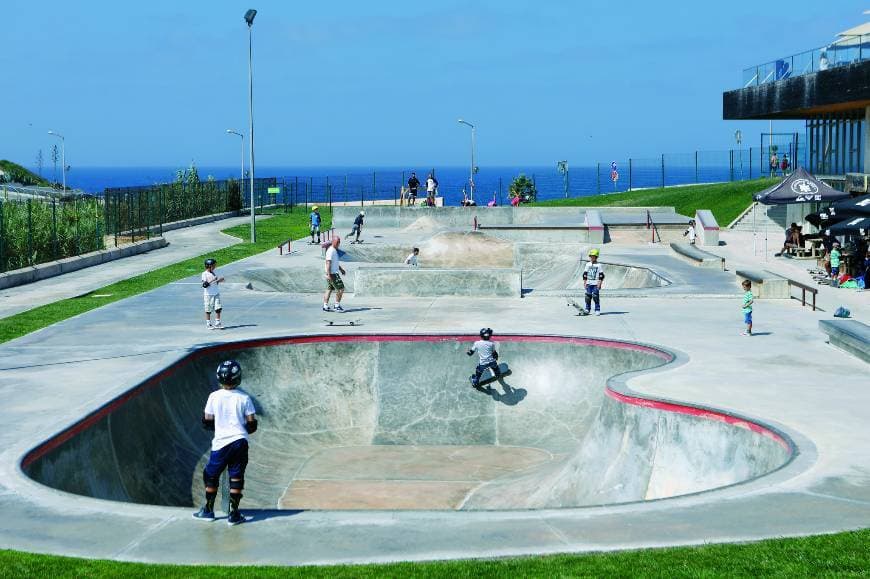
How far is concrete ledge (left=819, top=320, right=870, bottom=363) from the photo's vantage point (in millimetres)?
20000

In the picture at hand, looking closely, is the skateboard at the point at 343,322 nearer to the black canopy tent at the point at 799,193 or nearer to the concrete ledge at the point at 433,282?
the concrete ledge at the point at 433,282

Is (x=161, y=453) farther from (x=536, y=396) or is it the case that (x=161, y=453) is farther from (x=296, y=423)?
(x=536, y=396)

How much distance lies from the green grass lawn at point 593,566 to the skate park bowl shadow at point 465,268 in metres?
20.7

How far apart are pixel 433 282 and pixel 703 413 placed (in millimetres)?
15939

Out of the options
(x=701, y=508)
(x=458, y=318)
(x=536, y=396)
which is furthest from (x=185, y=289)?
(x=701, y=508)

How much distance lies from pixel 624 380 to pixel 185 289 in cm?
1734

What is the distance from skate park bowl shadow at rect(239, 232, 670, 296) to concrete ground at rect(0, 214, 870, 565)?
0.97 m

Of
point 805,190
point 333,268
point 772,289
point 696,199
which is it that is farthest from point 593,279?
point 696,199

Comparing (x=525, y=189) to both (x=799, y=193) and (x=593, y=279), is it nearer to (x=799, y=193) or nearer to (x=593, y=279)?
(x=799, y=193)

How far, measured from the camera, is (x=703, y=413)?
15602mm

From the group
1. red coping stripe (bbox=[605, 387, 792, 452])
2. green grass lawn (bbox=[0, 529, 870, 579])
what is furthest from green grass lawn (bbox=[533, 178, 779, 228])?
green grass lawn (bbox=[0, 529, 870, 579])

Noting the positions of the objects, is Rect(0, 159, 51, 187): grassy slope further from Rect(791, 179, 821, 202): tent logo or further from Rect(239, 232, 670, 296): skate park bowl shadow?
Rect(791, 179, 821, 202): tent logo

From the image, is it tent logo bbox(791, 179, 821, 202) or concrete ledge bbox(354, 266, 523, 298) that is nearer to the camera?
concrete ledge bbox(354, 266, 523, 298)

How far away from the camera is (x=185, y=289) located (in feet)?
105
